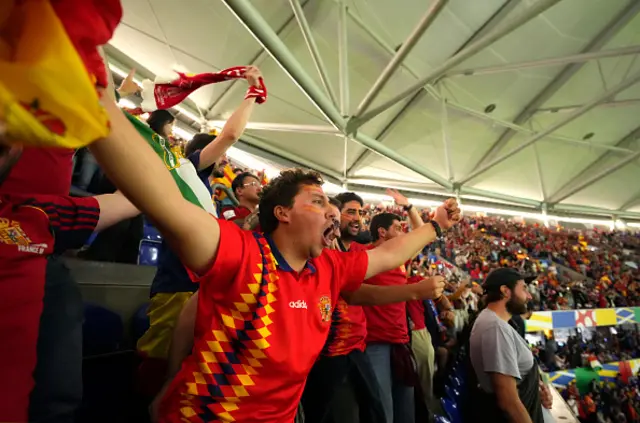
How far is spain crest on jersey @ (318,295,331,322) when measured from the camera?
4.32 feet

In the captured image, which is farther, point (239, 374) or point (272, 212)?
point (272, 212)

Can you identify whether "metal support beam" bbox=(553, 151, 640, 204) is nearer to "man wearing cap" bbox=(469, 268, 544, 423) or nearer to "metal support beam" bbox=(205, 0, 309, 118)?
"metal support beam" bbox=(205, 0, 309, 118)

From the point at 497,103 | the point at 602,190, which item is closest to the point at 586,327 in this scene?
the point at 497,103

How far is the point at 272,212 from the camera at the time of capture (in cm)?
155

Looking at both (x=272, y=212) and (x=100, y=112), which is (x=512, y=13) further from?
(x=100, y=112)

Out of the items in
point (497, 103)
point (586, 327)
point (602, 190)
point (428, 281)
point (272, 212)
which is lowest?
point (586, 327)

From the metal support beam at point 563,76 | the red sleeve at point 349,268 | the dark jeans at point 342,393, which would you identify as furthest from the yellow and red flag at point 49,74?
the metal support beam at point 563,76

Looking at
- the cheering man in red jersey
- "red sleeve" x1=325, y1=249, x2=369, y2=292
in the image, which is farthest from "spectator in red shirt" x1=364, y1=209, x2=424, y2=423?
the cheering man in red jersey

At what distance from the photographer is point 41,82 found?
41cm

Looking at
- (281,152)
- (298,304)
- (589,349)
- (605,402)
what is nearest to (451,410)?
(298,304)

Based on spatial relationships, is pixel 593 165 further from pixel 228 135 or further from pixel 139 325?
pixel 139 325

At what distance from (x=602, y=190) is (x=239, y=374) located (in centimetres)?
1988

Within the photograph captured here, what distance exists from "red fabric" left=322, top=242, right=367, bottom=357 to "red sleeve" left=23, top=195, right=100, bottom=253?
1266 millimetres

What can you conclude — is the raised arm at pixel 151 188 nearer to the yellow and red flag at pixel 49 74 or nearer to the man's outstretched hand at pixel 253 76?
the yellow and red flag at pixel 49 74
